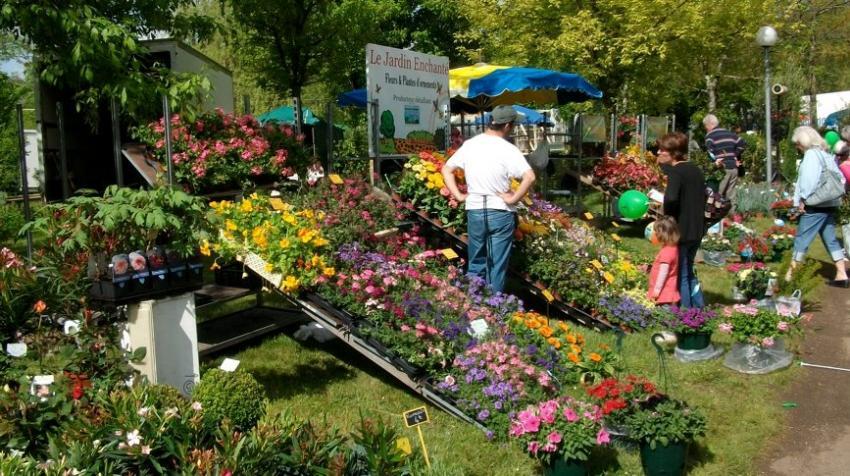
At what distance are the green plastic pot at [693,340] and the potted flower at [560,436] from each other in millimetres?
2403

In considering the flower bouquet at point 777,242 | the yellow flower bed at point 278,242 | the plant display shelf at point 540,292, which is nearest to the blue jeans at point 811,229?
the flower bouquet at point 777,242

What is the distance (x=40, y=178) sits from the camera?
27.3 feet

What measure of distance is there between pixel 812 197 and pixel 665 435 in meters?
5.18

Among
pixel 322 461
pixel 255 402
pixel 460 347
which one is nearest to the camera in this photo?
pixel 322 461

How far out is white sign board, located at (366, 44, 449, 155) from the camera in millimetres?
7535

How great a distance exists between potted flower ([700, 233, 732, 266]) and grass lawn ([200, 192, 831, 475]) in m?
3.36

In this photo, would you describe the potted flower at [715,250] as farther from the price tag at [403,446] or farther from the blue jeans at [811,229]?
the price tag at [403,446]

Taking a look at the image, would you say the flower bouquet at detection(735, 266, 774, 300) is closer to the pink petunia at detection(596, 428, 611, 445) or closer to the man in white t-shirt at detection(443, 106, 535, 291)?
the man in white t-shirt at detection(443, 106, 535, 291)

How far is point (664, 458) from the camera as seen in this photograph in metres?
3.77

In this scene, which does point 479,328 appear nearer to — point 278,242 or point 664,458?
point 278,242

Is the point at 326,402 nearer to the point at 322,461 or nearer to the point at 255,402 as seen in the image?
the point at 255,402

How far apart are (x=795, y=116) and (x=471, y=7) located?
9.28m

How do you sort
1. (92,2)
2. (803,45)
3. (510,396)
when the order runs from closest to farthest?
(510,396) < (92,2) < (803,45)

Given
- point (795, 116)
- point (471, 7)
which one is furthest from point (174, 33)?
point (795, 116)
